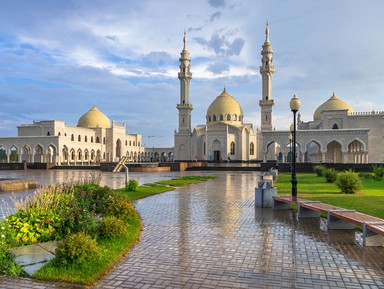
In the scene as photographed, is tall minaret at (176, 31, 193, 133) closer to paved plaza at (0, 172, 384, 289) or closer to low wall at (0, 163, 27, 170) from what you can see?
low wall at (0, 163, 27, 170)

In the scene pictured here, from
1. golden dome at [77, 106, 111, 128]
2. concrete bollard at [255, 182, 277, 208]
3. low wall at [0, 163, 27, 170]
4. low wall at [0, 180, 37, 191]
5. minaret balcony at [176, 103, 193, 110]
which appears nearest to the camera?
concrete bollard at [255, 182, 277, 208]

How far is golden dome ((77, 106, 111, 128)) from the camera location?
7400 centimetres

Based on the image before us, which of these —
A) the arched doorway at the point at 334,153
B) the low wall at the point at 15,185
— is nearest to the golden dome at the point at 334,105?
the arched doorway at the point at 334,153

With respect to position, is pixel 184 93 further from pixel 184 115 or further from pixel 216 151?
pixel 216 151

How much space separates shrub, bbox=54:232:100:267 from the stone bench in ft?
15.9

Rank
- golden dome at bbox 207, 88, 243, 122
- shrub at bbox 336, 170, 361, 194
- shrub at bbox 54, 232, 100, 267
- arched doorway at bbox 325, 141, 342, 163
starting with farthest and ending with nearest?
golden dome at bbox 207, 88, 243, 122 < arched doorway at bbox 325, 141, 342, 163 < shrub at bbox 336, 170, 361, 194 < shrub at bbox 54, 232, 100, 267

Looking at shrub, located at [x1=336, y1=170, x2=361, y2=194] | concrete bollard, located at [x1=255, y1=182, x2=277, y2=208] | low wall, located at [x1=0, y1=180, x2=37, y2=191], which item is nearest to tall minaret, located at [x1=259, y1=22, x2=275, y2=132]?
shrub, located at [x1=336, y1=170, x2=361, y2=194]

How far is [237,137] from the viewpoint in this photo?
58094mm

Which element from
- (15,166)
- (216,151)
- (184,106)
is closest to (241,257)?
(15,166)

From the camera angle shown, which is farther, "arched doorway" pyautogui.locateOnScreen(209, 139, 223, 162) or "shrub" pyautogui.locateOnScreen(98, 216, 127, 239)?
"arched doorway" pyautogui.locateOnScreen(209, 139, 223, 162)

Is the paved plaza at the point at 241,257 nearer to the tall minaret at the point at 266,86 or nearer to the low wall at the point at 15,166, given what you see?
the low wall at the point at 15,166

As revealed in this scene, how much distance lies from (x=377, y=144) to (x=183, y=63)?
32379mm

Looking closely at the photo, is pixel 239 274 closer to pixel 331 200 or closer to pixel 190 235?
pixel 190 235

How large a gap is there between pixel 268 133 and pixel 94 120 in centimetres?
3990
